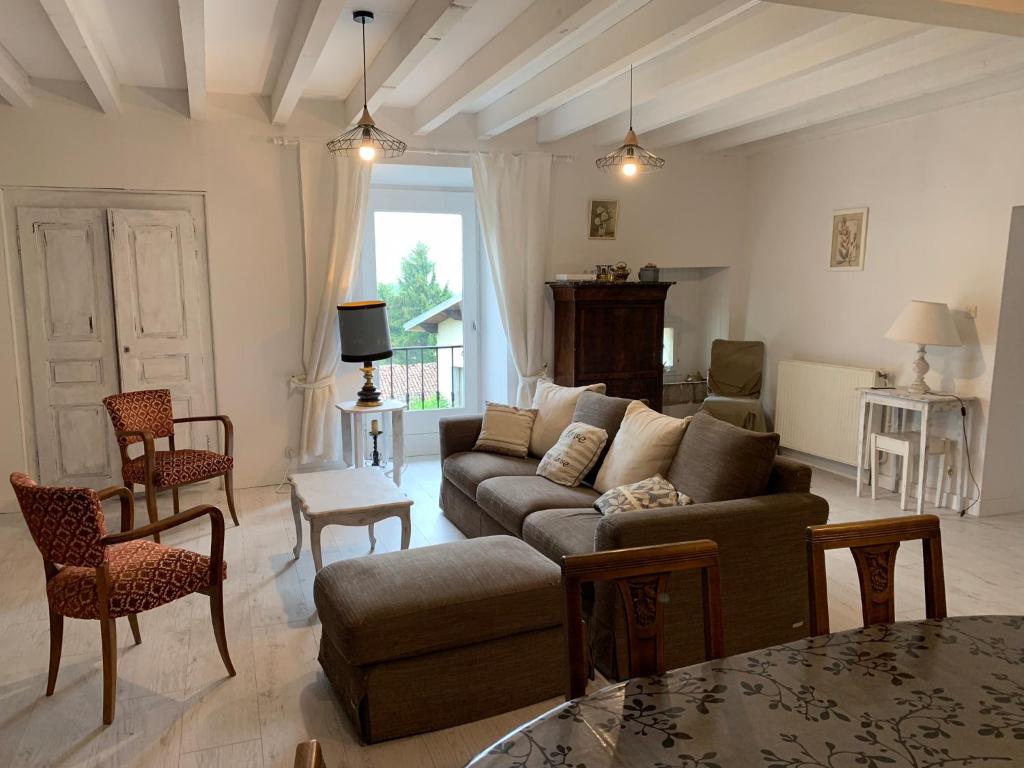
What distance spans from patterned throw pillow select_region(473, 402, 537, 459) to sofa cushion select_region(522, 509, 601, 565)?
100 centimetres

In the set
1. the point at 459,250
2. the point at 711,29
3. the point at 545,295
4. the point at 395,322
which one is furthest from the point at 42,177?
the point at 711,29

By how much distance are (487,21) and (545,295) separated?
2555mm

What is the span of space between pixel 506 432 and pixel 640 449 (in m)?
1.16

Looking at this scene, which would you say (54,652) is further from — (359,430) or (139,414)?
(359,430)

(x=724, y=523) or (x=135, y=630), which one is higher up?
(x=724, y=523)

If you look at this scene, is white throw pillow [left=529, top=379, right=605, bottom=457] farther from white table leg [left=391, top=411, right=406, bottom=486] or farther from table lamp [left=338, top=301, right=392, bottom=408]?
table lamp [left=338, top=301, right=392, bottom=408]

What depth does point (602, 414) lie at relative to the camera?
390cm

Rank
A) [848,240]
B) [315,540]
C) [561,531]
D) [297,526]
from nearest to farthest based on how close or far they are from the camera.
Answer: [561,531]
[315,540]
[297,526]
[848,240]

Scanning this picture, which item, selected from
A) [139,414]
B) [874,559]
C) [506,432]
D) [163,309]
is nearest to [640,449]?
[506,432]

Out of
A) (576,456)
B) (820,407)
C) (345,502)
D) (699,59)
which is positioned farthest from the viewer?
(820,407)

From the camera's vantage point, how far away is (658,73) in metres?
4.33

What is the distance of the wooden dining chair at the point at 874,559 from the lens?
1.66 m

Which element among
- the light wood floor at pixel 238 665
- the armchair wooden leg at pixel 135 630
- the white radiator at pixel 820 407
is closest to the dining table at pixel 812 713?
the light wood floor at pixel 238 665

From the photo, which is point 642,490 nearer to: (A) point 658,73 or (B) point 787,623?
(B) point 787,623
